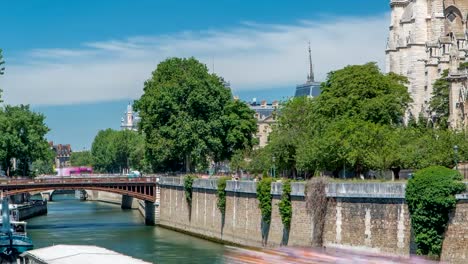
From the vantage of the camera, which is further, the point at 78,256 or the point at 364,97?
the point at 364,97

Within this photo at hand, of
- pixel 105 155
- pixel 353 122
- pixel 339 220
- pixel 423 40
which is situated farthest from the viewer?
pixel 105 155

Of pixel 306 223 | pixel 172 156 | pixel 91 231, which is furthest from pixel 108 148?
pixel 306 223

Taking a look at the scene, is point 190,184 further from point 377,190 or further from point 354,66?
point 377,190

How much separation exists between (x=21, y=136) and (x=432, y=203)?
70.0 metres

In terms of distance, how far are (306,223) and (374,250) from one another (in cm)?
670

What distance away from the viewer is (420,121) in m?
80.4

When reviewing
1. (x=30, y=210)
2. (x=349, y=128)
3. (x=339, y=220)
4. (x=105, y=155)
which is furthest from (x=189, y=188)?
(x=105, y=155)

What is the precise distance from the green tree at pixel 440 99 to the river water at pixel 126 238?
2189 centimetres

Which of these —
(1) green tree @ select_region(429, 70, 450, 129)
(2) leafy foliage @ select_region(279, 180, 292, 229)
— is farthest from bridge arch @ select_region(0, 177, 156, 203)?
(2) leafy foliage @ select_region(279, 180, 292, 229)

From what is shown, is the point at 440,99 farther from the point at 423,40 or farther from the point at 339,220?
the point at 339,220

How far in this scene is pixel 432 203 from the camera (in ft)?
141

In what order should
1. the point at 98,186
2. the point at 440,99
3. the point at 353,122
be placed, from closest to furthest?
1. the point at 353,122
2. the point at 440,99
3. the point at 98,186

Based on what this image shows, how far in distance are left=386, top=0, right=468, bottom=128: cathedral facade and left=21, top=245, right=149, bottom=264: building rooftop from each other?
4682cm

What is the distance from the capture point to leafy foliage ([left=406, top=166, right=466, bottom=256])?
42.7 meters
